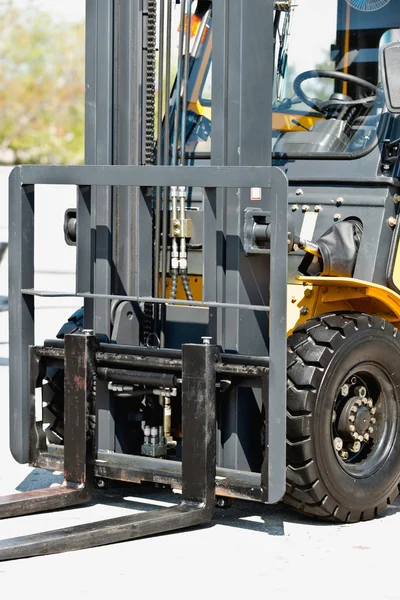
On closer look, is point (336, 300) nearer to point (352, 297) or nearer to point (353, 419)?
point (352, 297)

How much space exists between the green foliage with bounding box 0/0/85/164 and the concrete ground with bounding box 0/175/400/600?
34489 millimetres

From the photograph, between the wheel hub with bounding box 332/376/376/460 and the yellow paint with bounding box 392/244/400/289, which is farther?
the yellow paint with bounding box 392/244/400/289

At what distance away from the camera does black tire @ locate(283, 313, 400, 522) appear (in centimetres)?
487

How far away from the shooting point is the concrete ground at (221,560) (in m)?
4.18

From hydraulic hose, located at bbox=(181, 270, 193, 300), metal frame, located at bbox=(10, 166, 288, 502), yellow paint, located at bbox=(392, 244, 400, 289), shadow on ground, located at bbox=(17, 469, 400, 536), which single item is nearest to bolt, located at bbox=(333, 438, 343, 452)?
shadow on ground, located at bbox=(17, 469, 400, 536)

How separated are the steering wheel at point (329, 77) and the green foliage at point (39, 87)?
33611 millimetres

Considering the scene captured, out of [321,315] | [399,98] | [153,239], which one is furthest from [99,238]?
[399,98]

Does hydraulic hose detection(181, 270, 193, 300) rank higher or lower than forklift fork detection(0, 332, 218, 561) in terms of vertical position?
higher

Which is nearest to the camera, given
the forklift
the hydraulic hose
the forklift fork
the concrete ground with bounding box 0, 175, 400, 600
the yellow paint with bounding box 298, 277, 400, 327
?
the concrete ground with bounding box 0, 175, 400, 600

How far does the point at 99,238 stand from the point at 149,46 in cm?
93

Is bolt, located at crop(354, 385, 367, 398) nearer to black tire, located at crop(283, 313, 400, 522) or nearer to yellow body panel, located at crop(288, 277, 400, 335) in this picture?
black tire, located at crop(283, 313, 400, 522)

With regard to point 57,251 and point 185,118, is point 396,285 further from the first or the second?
point 57,251

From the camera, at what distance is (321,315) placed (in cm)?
514

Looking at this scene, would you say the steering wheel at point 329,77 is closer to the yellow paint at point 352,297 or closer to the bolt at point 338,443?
the yellow paint at point 352,297
